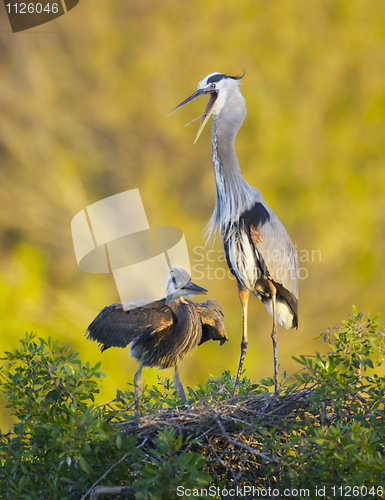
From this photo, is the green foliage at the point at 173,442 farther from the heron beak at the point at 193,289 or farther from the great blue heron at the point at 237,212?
the heron beak at the point at 193,289

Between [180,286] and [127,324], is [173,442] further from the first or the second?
[180,286]

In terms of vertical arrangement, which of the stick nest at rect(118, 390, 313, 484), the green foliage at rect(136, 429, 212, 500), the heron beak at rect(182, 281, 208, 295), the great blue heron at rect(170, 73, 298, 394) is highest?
the great blue heron at rect(170, 73, 298, 394)

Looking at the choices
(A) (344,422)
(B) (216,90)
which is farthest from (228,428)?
(B) (216,90)

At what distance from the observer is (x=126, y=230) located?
508cm

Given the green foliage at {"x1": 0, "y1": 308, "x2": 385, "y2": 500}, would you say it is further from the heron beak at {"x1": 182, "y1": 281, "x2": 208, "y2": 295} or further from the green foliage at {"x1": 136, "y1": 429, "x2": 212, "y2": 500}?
the heron beak at {"x1": 182, "y1": 281, "x2": 208, "y2": 295}

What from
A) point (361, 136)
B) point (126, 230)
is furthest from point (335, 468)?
point (361, 136)

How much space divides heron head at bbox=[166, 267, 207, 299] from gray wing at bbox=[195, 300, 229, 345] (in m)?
0.15

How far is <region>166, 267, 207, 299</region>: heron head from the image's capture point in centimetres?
274

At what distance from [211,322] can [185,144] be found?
150 inches

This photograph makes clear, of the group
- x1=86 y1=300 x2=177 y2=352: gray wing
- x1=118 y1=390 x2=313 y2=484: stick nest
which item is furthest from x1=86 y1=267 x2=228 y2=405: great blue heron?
x1=118 y1=390 x2=313 y2=484: stick nest

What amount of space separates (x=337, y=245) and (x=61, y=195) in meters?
3.36

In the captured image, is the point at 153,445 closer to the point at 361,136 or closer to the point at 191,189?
the point at 191,189

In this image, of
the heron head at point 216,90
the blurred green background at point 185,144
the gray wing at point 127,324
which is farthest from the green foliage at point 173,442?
the blurred green background at point 185,144

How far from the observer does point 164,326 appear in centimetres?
255
